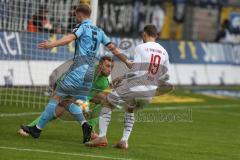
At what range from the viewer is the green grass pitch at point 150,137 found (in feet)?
44.4

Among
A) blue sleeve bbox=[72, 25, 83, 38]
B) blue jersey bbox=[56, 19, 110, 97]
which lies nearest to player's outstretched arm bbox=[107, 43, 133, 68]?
blue jersey bbox=[56, 19, 110, 97]

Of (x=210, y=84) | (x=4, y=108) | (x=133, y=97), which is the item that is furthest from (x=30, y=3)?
(x=210, y=84)

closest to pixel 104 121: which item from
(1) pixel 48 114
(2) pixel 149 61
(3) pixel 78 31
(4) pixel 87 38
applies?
(1) pixel 48 114

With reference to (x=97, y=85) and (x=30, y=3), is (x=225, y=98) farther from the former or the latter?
(x=97, y=85)

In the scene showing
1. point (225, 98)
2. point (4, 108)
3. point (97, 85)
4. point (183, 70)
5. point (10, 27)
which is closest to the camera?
point (97, 85)

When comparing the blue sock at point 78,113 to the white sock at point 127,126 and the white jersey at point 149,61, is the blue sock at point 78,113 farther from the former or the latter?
the white jersey at point 149,61

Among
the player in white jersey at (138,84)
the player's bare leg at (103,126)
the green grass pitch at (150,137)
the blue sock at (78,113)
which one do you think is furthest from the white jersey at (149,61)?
the green grass pitch at (150,137)

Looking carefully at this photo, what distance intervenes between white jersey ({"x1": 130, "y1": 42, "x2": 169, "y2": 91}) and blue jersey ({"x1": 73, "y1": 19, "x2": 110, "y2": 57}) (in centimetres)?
86

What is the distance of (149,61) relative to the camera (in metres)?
14.4

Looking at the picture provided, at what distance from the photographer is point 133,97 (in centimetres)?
1476

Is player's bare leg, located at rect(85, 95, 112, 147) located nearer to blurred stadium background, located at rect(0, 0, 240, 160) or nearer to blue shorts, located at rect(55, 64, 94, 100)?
blurred stadium background, located at rect(0, 0, 240, 160)

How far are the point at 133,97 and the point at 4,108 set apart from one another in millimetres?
5715

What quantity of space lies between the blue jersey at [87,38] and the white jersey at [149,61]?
0.86 m

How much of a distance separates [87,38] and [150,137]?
265cm
